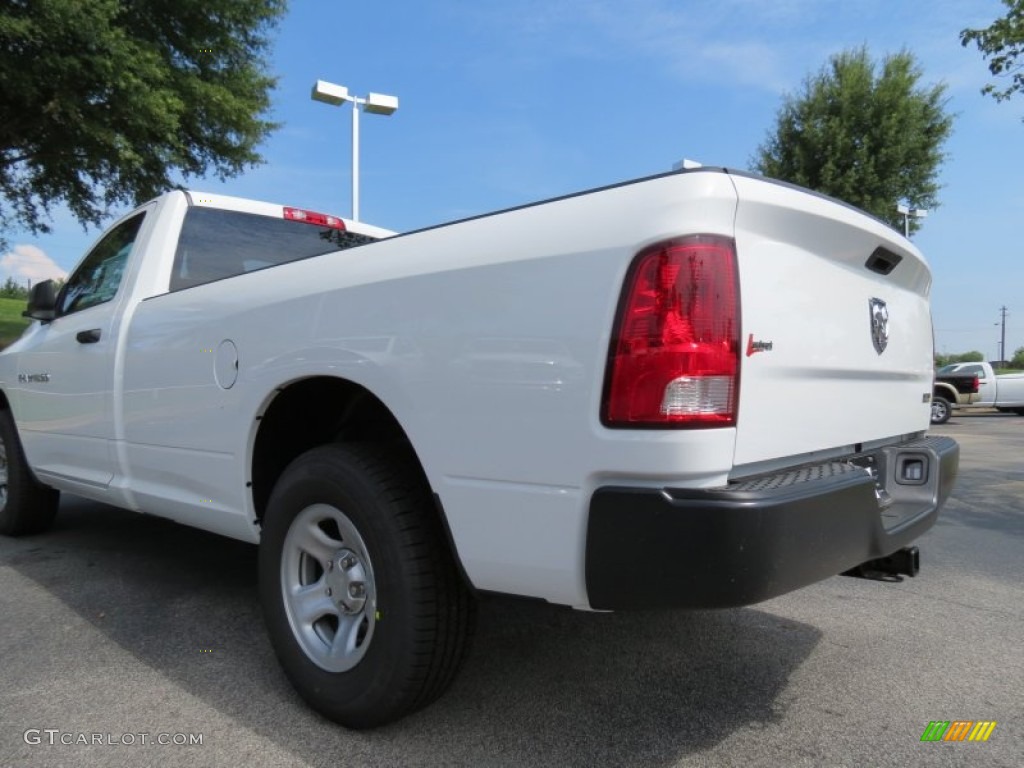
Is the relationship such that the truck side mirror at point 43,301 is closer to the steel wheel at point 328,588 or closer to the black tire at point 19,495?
the black tire at point 19,495

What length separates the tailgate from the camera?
72.4 inches

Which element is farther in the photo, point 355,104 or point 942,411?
point 942,411

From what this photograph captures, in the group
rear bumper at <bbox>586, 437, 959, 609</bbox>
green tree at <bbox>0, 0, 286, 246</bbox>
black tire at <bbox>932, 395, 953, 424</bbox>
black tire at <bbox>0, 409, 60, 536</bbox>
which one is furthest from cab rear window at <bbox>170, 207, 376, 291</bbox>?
black tire at <bbox>932, 395, 953, 424</bbox>

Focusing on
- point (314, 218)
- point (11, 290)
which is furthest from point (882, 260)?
point (11, 290)

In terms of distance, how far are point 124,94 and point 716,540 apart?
13340 millimetres

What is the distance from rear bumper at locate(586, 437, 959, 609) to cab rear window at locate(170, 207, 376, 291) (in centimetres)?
251

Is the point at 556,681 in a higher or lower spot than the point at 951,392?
lower

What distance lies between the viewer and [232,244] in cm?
391

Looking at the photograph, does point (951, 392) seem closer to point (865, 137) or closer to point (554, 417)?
point (865, 137)

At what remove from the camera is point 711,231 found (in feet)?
5.73

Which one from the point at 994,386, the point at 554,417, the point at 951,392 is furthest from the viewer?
the point at 994,386

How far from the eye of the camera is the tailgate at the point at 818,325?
1.84 metres

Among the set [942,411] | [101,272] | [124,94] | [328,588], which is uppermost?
[124,94]

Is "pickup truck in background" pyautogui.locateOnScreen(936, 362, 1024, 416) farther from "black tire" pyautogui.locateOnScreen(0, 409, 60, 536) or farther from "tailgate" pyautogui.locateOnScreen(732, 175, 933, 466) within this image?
"black tire" pyautogui.locateOnScreen(0, 409, 60, 536)
